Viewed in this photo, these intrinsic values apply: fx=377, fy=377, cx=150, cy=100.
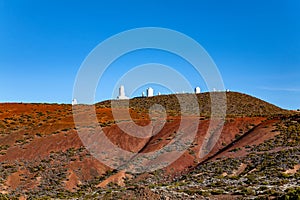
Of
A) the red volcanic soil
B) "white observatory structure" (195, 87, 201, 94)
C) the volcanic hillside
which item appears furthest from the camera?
"white observatory structure" (195, 87, 201, 94)

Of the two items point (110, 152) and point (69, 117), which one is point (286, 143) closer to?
point (110, 152)

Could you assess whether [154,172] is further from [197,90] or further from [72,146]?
[197,90]

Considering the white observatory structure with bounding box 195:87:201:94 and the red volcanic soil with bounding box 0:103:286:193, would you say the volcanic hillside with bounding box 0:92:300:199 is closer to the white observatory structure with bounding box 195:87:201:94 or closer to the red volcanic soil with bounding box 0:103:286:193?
the red volcanic soil with bounding box 0:103:286:193

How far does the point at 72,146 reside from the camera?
4497 centimetres

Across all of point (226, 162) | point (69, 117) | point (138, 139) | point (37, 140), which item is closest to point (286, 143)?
point (226, 162)

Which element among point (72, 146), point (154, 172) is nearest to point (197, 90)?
point (72, 146)

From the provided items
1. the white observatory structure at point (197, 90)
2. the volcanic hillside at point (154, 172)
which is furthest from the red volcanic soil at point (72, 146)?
the white observatory structure at point (197, 90)

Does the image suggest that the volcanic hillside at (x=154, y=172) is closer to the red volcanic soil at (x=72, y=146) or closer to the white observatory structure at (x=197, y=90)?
the red volcanic soil at (x=72, y=146)

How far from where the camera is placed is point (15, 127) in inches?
2279

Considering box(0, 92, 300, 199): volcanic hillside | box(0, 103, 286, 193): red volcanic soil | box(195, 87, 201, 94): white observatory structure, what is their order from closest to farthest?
1. box(0, 92, 300, 199): volcanic hillside
2. box(0, 103, 286, 193): red volcanic soil
3. box(195, 87, 201, 94): white observatory structure

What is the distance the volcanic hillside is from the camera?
86.7 ft

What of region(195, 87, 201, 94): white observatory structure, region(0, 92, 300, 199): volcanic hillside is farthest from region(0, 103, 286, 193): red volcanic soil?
region(195, 87, 201, 94): white observatory structure

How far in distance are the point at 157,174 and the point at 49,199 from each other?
10.8 m

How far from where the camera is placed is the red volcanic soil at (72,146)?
1392 inches
